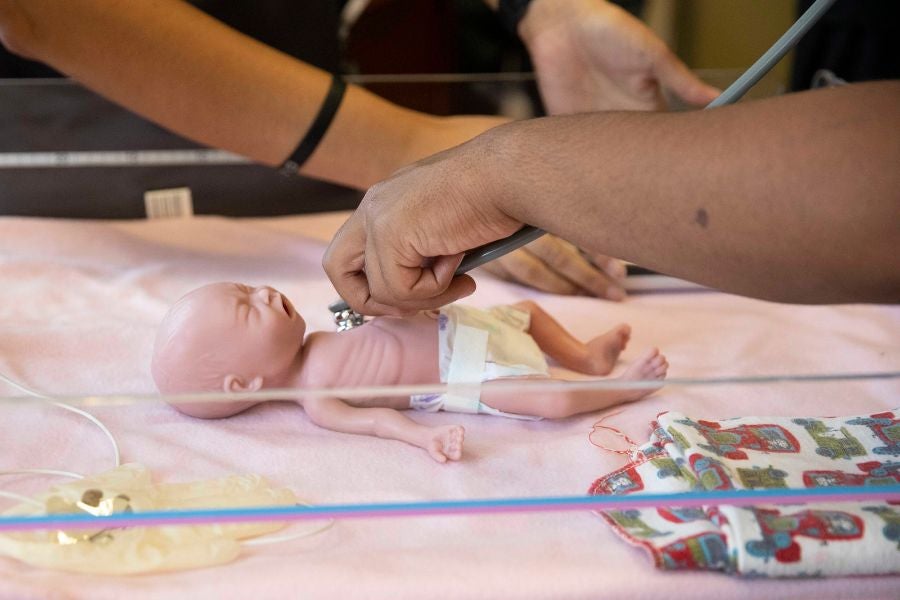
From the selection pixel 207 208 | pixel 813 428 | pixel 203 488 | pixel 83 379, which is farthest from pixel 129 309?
pixel 813 428

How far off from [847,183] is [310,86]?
0.95 m

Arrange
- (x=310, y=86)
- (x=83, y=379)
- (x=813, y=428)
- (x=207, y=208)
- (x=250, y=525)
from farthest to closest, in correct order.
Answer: (x=207, y=208) → (x=310, y=86) → (x=83, y=379) → (x=813, y=428) → (x=250, y=525)

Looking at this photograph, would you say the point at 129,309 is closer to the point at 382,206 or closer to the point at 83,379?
the point at 83,379

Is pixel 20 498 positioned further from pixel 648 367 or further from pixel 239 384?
pixel 648 367

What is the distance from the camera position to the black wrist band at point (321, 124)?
1478mm

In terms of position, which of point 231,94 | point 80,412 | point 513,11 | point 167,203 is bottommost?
point 167,203

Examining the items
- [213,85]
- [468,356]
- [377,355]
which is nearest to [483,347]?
[468,356]

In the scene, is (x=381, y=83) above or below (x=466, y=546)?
above

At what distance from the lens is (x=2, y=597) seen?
0.78 m

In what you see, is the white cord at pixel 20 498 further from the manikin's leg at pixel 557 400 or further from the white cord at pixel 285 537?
the manikin's leg at pixel 557 400

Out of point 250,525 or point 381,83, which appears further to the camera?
point 381,83

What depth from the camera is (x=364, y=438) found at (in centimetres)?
104

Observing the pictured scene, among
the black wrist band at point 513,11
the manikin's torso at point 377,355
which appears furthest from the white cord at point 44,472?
the black wrist band at point 513,11

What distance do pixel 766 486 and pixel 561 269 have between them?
1.89 ft
